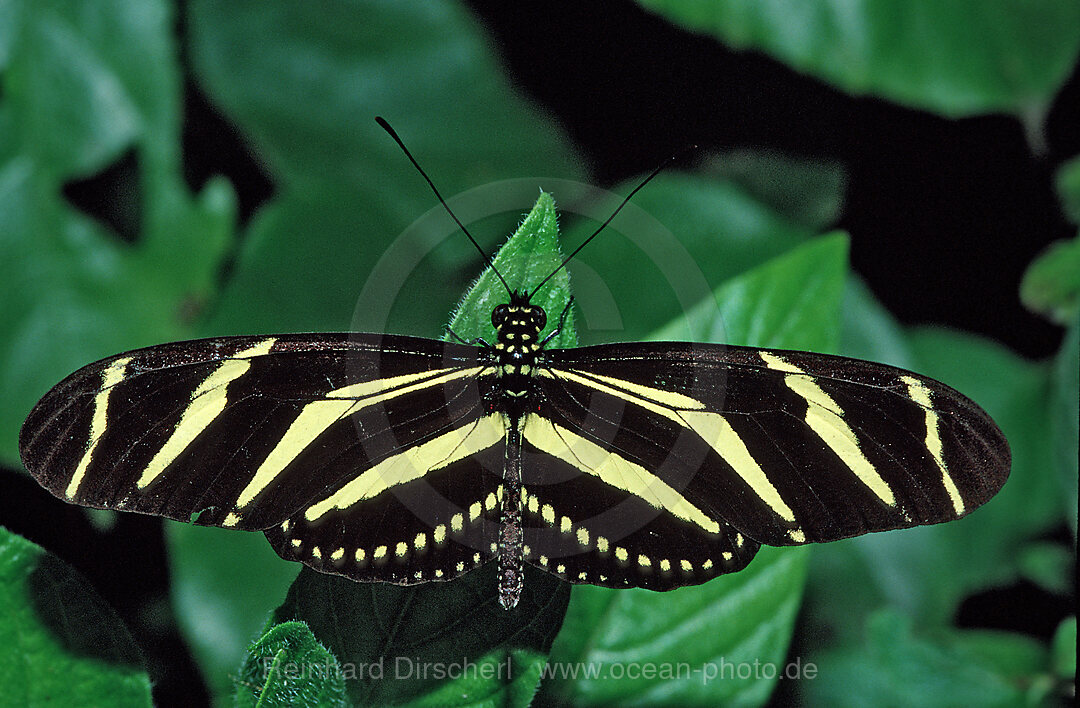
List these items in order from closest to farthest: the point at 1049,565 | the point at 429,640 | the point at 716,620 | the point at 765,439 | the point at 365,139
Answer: the point at 429,640 < the point at 765,439 < the point at 716,620 < the point at 1049,565 < the point at 365,139

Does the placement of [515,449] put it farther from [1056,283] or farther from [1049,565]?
[1049,565]

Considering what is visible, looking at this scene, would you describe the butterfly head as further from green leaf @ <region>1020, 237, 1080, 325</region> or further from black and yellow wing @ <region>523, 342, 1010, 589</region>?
green leaf @ <region>1020, 237, 1080, 325</region>

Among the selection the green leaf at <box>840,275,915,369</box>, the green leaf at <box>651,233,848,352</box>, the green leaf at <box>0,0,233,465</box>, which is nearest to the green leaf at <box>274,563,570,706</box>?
the green leaf at <box>651,233,848,352</box>

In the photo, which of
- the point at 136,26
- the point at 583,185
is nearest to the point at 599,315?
the point at 583,185

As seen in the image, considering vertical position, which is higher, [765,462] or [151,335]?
[151,335]

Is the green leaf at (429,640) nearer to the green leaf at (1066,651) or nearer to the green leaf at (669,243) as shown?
the green leaf at (669,243)

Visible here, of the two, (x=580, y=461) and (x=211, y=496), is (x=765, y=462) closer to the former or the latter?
(x=580, y=461)

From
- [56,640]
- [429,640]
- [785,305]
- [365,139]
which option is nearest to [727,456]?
[785,305]
